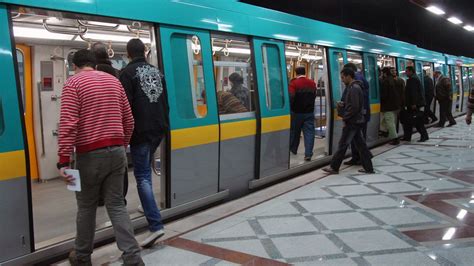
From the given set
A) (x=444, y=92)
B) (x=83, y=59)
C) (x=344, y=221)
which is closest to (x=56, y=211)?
(x=83, y=59)

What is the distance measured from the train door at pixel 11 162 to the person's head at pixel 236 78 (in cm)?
285

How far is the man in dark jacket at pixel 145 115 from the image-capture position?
366 centimetres

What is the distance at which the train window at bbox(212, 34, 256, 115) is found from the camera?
5.23m

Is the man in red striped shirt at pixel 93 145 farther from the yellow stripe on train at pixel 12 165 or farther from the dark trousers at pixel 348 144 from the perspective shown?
the dark trousers at pixel 348 144

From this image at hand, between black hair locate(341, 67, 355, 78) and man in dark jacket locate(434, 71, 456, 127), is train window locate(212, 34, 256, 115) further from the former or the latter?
man in dark jacket locate(434, 71, 456, 127)

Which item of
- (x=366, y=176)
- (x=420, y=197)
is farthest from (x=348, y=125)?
(x=420, y=197)

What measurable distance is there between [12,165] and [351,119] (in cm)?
499

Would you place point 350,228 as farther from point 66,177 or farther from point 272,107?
point 66,177

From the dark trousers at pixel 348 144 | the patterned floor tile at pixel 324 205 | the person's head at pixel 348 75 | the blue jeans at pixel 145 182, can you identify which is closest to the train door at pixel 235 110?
the patterned floor tile at pixel 324 205

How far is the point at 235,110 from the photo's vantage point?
17.6 ft

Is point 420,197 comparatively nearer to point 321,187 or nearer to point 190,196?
point 321,187

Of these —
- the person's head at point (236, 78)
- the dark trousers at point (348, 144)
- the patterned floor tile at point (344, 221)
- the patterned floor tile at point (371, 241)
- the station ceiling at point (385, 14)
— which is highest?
the station ceiling at point (385, 14)

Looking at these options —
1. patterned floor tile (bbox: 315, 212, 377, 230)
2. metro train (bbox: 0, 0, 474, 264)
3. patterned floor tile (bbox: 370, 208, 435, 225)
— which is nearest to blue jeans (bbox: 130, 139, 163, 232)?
metro train (bbox: 0, 0, 474, 264)

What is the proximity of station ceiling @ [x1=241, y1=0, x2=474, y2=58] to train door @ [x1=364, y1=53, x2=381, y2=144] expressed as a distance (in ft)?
6.04
